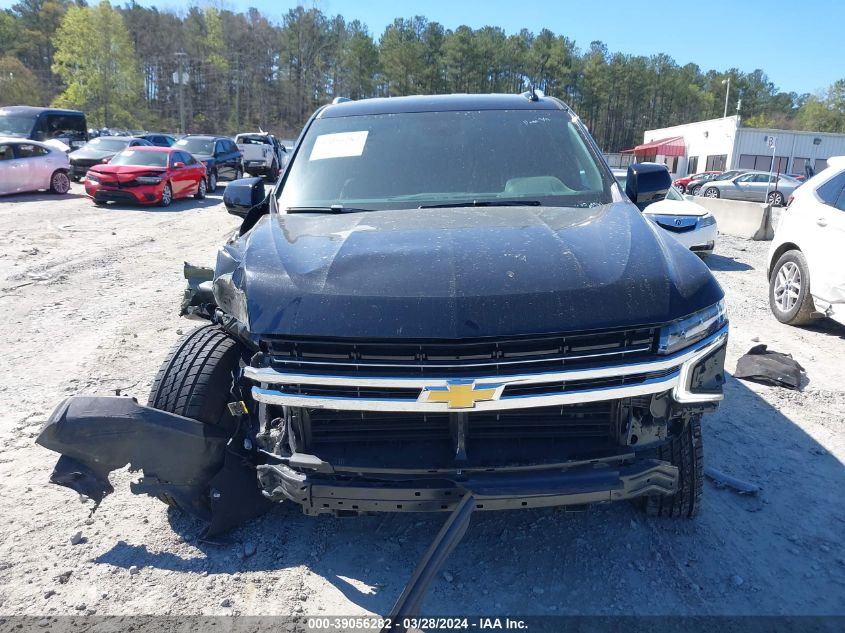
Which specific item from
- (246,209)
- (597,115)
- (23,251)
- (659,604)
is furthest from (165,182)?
(597,115)

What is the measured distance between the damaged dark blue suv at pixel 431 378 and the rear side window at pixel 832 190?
4.63m

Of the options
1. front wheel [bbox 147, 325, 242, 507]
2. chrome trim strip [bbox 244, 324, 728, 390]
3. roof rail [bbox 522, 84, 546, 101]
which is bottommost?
front wheel [bbox 147, 325, 242, 507]

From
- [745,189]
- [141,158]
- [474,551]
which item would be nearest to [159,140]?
[141,158]

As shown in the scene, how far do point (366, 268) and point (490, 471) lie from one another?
0.89m

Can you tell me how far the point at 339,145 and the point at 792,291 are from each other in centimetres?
555

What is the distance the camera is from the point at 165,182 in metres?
16.2

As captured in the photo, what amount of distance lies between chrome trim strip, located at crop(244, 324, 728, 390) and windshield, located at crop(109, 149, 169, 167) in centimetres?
1603

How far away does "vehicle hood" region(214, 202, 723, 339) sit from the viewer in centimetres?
217

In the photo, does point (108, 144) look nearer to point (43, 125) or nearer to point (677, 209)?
point (43, 125)

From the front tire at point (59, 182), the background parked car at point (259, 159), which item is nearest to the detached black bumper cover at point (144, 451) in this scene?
the front tire at point (59, 182)

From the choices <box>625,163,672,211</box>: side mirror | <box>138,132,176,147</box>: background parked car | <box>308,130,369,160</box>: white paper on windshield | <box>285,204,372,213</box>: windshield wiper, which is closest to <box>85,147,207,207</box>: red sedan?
<box>138,132,176,147</box>: background parked car

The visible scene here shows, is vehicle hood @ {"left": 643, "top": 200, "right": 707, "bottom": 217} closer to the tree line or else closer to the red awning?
the red awning

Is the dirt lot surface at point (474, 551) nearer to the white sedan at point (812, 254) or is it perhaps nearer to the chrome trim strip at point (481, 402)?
the chrome trim strip at point (481, 402)

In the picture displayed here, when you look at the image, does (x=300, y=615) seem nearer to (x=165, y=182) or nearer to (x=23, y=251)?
(x=23, y=251)
